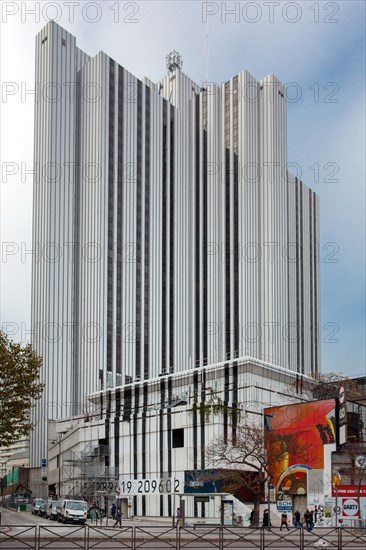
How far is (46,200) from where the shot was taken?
134875 millimetres

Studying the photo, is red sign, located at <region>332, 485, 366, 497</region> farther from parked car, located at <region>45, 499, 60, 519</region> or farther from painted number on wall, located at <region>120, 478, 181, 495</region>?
painted number on wall, located at <region>120, 478, 181, 495</region>

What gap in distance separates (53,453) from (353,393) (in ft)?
156

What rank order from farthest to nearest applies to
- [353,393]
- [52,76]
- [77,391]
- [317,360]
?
1. [317,360]
2. [52,76]
3. [77,391]
4. [353,393]

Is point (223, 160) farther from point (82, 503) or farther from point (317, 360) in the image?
point (82, 503)

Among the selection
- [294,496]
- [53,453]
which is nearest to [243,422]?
[294,496]

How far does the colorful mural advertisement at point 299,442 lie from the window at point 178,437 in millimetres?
9329

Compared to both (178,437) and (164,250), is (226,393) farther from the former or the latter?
(164,250)

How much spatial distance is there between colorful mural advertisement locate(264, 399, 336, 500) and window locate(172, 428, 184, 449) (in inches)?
367

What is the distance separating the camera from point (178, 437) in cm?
7494

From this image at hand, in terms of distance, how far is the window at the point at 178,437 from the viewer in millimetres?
74562

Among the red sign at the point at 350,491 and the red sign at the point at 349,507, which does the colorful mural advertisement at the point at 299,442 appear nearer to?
the red sign at the point at 350,491

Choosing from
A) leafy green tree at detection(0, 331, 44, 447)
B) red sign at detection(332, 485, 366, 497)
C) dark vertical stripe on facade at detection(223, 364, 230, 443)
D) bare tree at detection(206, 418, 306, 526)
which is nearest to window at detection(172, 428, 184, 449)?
bare tree at detection(206, 418, 306, 526)

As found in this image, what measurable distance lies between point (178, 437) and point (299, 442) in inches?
535

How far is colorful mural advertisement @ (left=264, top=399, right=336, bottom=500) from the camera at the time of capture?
64.4 meters
